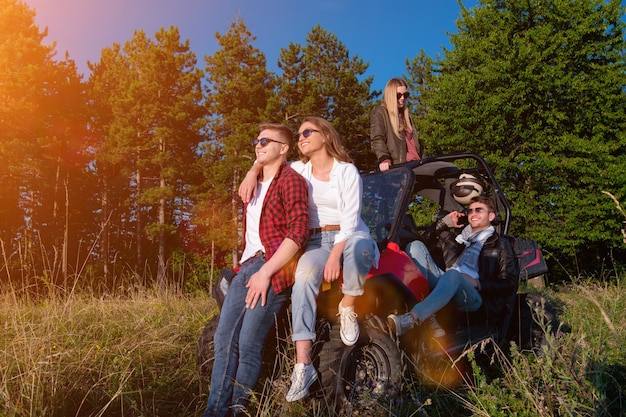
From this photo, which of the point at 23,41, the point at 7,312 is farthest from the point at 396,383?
the point at 23,41

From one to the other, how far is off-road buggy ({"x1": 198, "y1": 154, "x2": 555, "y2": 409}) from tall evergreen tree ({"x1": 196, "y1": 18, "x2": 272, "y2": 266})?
18727mm

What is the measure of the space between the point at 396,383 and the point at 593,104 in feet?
44.5

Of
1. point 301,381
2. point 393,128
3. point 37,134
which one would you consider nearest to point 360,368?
point 301,381

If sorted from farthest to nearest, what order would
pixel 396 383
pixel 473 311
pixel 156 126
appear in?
pixel 156 126, pixel 473 311, pixel 396 383

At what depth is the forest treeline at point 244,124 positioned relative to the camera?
13625mm

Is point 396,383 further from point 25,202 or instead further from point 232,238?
point 25,202

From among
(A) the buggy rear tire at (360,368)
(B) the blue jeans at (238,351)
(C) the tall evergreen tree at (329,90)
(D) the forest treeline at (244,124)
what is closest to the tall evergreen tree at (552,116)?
(D) the forest treeline at (244,124)

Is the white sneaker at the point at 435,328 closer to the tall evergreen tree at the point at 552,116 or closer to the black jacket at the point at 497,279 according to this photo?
the black jacket at the point at 497,279

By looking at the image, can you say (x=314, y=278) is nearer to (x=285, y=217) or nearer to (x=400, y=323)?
(x=285, y=217)

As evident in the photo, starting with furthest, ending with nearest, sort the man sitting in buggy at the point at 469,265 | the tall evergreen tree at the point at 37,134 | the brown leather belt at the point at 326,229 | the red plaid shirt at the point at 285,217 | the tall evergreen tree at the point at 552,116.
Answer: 1. the tall evergreen tree at the point at 37,134
2. the tall evergreen tree at the point at 552,116
3. the man sitting in buggy at the point at 469,265
4. the brown leather belt at the point at 326,229
5. the red plaid shirt at the point at 285,217

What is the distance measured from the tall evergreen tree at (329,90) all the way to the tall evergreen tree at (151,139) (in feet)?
17.1

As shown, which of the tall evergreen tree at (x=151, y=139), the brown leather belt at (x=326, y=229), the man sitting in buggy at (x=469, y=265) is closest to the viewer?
the brown leather belt at (x=326, y=229)

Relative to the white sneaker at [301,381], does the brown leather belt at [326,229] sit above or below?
above

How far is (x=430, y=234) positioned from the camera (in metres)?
4.91
